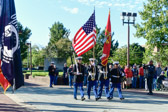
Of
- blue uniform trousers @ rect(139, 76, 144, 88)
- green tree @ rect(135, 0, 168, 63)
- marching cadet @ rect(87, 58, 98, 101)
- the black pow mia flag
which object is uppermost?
green tree @ rect(135, 0, 168, 63)

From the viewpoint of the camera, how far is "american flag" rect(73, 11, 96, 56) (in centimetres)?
1208

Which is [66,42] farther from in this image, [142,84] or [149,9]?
[142,84]

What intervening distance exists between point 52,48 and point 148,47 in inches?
1466

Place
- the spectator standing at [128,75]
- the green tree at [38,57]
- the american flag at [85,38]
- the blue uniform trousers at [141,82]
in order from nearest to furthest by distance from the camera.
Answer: the american flag at [85,38] → the spectator standing at [128,75] → the blue uniform trousers at [141,82] → the green tree at [38,57]

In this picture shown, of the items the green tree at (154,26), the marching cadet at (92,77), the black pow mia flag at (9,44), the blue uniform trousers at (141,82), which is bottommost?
the blue uniform trousers at (141,82)

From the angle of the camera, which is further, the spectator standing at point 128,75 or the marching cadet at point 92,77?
the spectator standing at point 128,75

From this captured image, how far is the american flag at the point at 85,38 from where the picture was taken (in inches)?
476

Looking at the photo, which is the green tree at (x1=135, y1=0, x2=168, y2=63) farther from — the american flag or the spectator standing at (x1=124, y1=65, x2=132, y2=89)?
the american flag

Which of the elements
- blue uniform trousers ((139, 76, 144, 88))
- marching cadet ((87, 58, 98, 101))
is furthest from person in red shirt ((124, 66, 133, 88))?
marching cadet ((87, 58, 98, 101))

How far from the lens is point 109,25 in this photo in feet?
40.4

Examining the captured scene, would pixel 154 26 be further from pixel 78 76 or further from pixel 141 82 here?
pixel 78 76

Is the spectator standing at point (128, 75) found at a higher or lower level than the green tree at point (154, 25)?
lower

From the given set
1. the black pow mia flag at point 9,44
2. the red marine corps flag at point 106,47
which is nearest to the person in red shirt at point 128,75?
the red marine corps flag at point 106,47

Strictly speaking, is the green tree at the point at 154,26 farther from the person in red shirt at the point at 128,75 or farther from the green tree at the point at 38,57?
the green tree at the point at 38,57
